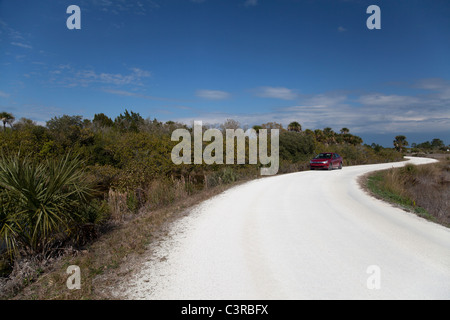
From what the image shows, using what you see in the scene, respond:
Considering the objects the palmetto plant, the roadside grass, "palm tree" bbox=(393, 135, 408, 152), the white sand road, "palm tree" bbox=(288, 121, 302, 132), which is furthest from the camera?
"palm tree" bbox=(393, 135, 408, 152)

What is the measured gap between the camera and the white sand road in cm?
362

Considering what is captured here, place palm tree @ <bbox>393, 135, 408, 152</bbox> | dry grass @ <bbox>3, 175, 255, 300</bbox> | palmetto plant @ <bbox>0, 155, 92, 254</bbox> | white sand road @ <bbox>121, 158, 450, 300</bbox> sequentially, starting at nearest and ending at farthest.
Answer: white sand road @ <bbox>121, 158, 450, 300</bbox>
dry grass @ <bbox>3, 175, 255, 300</bbox>
palmetto plant @ <bbox>0, 155, 92, 254</bbox>
palm tree @ <bbox>393, 135, 408, 152</bbox>

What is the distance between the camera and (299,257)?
4.79 metres

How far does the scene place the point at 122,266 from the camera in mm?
4559

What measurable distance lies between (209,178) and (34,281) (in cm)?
1179

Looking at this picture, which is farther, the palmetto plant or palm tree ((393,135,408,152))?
palm tree ((393,135,408,152))

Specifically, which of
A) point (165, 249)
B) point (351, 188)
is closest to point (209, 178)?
point (351, 188)

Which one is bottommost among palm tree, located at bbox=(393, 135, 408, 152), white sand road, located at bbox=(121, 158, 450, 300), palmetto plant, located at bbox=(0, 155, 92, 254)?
white sand road, located at bbox=(121, 158, 450, 300)

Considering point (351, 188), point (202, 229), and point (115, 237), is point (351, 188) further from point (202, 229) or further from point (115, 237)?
point (115, 237)

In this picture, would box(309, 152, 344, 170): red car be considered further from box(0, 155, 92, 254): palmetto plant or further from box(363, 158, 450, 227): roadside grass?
box(0, 155, 92, 254): palmetto plant

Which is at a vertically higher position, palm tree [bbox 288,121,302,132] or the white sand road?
palm tree [bbox 288,121,302,132]

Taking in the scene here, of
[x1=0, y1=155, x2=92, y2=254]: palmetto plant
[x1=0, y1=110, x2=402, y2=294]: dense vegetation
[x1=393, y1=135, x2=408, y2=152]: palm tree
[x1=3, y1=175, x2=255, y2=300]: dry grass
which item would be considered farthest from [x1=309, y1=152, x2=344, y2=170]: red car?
[x1=393, y1=135, x2=408, y2=152]: palm tree

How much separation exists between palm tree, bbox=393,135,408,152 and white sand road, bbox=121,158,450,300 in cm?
6505

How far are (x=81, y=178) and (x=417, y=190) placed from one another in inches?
716
